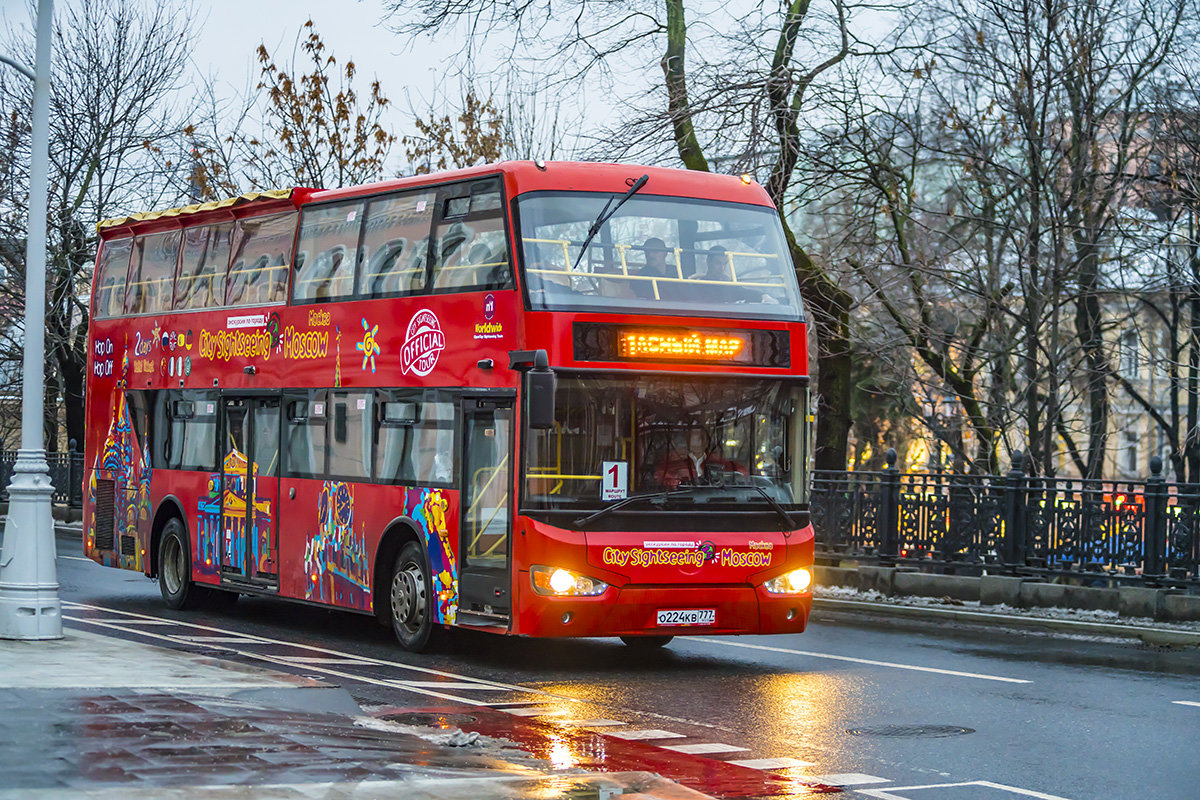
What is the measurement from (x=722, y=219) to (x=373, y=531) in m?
4.47

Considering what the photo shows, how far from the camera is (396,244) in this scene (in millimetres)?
15484

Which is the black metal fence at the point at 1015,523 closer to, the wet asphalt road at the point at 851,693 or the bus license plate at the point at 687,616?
the wet asphalt road at the point at 851,693

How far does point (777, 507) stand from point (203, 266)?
8.27 m

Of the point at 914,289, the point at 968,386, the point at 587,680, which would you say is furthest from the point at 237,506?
the point at 968,386

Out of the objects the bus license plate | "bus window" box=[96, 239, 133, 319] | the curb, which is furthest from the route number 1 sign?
"bus window" box=[96, 239, 133, 319]

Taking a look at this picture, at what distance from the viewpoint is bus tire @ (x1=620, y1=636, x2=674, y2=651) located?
52.6 ft

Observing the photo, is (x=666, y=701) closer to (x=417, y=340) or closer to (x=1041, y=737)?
(x=1041, y=737)

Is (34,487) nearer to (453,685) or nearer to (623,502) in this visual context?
(453,685)

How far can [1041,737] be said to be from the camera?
10.8 m

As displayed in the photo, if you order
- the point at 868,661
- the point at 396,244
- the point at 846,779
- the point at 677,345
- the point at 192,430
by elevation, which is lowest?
the point at 868,661

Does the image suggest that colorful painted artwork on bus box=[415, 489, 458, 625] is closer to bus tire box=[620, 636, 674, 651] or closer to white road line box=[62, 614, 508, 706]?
white road line box=[62, 614, 508, 706]

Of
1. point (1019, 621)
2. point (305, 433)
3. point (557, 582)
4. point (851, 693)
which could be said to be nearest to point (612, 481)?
point (557, 582)

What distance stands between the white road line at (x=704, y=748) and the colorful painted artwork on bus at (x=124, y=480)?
1149cm

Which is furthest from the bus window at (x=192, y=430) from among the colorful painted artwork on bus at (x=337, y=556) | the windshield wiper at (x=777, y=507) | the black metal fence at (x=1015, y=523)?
the black metal fence at (x=1015, y=523)
